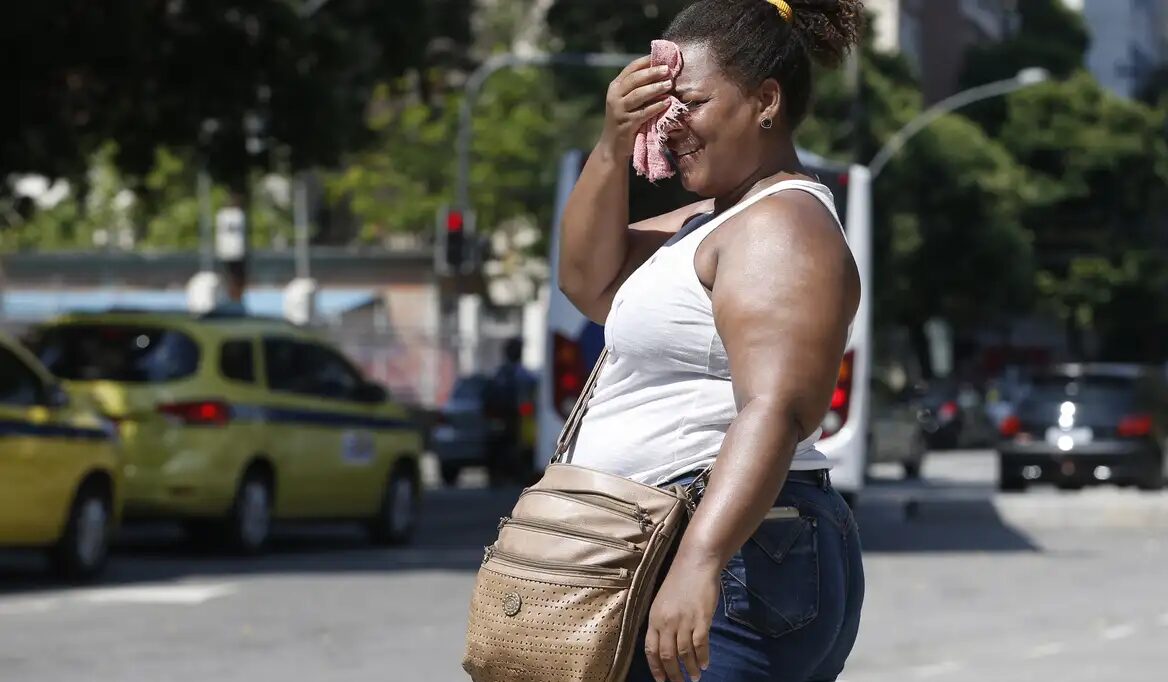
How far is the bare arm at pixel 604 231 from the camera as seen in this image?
3604 millimetres

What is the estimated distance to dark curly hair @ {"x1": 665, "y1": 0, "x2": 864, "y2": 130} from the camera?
11.3 ft

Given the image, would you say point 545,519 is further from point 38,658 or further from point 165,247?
point 165,247

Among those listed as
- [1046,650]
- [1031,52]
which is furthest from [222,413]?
[1031,52]

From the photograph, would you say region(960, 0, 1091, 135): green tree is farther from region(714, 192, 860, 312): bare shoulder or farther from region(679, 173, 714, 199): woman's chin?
region(714, 192, 860, 312): bare shoulder

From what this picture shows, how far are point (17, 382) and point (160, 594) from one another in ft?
4.74

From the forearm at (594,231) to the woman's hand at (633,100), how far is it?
103 millimetres

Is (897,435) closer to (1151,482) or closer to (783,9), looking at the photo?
(1151,482)

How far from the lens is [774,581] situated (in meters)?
3.31

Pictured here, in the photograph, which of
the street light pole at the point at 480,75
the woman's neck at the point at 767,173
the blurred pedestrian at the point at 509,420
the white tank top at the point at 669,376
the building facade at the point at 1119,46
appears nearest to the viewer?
the white tank top at the point at 669,376

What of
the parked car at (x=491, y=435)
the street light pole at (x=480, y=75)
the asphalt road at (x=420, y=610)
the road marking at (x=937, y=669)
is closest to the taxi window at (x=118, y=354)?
the asphalt road at (x=420, y=610)

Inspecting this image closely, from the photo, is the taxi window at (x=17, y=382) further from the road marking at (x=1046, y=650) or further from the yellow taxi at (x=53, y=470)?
the road marking at (x=1046, y=650)

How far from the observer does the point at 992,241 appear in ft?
192

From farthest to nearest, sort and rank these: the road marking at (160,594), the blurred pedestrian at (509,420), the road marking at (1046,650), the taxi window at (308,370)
Answer: the blurred pedestrian at (509,420), the taxi window at (308,370), the road marking at (160,594), the road marking at (1046,650)

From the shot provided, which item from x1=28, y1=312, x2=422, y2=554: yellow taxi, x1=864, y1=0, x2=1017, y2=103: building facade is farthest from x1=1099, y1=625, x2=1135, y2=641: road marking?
x1=864, y1=0, x2=1017, y2=103: building facade
